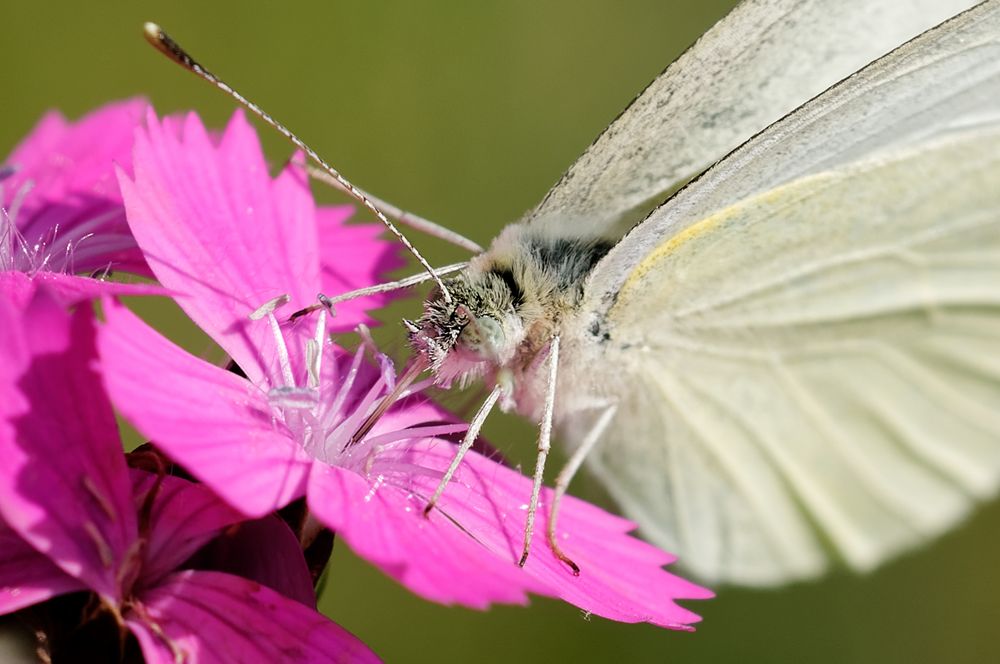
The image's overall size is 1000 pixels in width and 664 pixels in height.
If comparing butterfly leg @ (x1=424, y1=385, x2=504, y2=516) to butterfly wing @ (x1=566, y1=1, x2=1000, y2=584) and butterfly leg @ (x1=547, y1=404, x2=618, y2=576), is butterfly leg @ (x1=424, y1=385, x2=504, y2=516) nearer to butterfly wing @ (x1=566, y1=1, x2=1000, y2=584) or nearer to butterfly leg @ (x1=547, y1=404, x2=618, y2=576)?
butterfly leg @ (x1=547, y1=404, x2=618, y2=576)

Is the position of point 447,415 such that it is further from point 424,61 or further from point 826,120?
point 424,61

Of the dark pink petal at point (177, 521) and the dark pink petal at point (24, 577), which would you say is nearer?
the dark pink petal at point (24, 577)

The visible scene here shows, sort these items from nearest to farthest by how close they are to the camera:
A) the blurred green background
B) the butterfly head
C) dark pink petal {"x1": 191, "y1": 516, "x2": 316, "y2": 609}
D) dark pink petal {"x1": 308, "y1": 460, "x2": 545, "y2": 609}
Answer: dark pink petal {"x1": 308, "y1": 460, "x2": 545, "y2": 609}, dark pink petal {"x1": 191, "y1": 516, "x2": 316, "y2": 609}, the butterfly head, the blurred green background

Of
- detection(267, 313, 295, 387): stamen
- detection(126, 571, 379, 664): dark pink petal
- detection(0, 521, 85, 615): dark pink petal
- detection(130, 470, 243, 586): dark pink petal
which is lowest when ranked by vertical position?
detection(0, 521, 85, 615): dark pink petal

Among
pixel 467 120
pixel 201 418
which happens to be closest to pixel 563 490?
pixel 201 418

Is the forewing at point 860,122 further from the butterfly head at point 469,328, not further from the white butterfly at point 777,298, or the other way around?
the butterfly head at point 469,328

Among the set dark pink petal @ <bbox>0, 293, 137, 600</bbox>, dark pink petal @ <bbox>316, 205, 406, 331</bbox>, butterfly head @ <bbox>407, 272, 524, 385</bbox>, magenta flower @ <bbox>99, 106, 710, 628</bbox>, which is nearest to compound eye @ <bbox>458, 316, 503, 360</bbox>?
butterfly head @ <bbox>407, 272, 524, 385</bbox>

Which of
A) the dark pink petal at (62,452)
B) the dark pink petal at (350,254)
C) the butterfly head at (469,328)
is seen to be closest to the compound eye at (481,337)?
the butterfly head at (469,328)
